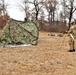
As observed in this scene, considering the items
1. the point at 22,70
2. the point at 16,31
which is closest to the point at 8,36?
the point at 16,31

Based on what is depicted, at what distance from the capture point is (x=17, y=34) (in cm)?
1762

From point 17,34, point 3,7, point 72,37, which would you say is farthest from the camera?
point 3,7

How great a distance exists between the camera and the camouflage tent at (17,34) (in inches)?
Answer: 675

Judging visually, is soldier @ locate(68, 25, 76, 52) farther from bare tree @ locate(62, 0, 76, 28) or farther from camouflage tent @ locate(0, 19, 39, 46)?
bare tree @ locate(62, 0, 76, 28)

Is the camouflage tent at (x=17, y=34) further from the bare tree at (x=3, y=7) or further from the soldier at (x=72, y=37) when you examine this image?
the bare tree at (x=3, y=7)

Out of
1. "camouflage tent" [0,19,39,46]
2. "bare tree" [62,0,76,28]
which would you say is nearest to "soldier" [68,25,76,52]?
"camouflage tent" [0,19,39,46]

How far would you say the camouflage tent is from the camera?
17.1m

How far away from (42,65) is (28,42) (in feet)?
28.7

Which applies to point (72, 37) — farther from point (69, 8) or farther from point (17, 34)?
point (69, 8)

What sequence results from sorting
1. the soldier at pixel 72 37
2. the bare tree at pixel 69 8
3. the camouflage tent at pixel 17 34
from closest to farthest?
the soldier at pixel 72 37 → the camouflage tent at pixel 17 34 → the bare tree at pixel 69 8

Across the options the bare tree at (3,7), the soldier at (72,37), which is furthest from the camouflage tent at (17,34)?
the bare tree at (3,7)

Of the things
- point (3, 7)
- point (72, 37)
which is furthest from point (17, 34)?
point (3, 7)

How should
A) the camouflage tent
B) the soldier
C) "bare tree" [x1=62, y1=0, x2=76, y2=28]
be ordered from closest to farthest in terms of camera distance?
the soldier, the camouflage tent, "bare tree" [x1=62, y1=0, x2=76, y2=28]

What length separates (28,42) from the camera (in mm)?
17844
